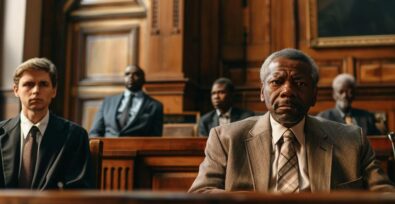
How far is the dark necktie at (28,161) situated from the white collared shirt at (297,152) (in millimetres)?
1169

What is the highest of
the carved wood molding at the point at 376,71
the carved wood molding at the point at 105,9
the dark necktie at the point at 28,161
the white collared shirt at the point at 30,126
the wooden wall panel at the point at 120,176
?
the carved wood molding at the point at 105,9

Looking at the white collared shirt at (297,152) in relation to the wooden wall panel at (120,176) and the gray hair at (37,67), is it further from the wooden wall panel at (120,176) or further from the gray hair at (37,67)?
the wooden wall panel at (120,176)

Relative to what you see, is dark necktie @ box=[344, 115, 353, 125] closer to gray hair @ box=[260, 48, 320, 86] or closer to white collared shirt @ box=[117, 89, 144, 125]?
white collared shirt @ box=[117, 89, 144, 125]

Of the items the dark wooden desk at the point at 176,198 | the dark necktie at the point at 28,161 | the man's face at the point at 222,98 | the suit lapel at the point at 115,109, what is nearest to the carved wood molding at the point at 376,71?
the man's face at the point at 222,98

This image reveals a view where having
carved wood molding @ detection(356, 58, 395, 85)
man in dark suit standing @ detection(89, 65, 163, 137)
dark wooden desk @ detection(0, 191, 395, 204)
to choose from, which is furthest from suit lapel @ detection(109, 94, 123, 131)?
dark wooden desk @ detection(0, 191, 395, 204)

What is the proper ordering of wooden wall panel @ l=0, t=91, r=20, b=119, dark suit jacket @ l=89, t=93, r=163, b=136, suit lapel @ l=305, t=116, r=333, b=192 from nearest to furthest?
suit lapel @ l=305, t=116, r=333, b=192 → dark suit jacket @ l=89, t=93, r=163, b=136 → wooden wall panel @ l=0, t=91, r=20, b=119

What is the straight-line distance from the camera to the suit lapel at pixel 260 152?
2.00 meters

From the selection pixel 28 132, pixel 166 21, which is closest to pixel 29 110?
pixel 28 132

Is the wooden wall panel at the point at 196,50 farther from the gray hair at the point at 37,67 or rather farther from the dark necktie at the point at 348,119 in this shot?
the gray hair at the point at 37,67

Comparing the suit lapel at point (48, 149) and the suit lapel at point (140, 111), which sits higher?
the suit lapel at point (140, 111)

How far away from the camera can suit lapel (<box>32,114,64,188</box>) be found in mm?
2418

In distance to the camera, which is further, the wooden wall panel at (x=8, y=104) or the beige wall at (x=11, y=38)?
the beige wall at (x=11, y=38)

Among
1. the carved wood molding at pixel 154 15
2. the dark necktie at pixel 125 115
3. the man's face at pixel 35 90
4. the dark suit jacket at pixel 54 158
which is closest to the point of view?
the dark suit jacket at pixel 54 158

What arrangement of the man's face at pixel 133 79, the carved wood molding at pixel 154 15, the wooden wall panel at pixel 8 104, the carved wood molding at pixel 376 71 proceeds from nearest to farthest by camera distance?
the man's face at pixel 133 79
the wooden wall panel at pixel 8 104
the carved wood molding at pixel 376 71
the carved wood molding at pixel 154 15
